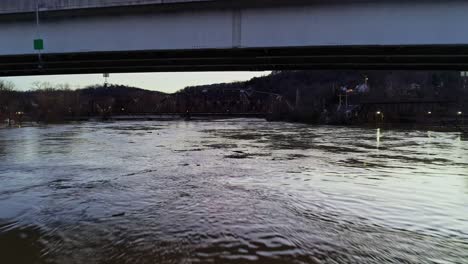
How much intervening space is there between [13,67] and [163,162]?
18.8 metres

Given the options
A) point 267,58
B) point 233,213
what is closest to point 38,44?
point 267,58

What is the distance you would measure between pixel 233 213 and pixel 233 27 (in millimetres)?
11516

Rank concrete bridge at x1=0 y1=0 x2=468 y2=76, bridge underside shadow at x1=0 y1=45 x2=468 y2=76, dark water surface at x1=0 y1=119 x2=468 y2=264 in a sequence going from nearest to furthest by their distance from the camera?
dark water surface at x1=0 y1=119 x2=468 y2=264
concrete bridge at x1=0 y1=0 x2=468 y2=76
bridge underside shadow at x1=0 y1=45 x2=468 y2=76

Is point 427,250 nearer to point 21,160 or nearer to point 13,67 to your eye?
point 21,160

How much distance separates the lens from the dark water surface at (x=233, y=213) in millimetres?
8359

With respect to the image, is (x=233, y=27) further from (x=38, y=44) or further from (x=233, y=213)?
(x=233, y=213)

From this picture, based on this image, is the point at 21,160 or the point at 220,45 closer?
the point at 220,45

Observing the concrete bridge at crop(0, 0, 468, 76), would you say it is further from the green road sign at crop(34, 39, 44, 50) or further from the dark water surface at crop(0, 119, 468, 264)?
the dark water surface at crop(0, 119, 468, 264)

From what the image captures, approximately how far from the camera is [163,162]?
884 inches

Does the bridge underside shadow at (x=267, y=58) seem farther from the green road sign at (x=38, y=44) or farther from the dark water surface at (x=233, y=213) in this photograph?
the dark water surface at (x=233, y=213)

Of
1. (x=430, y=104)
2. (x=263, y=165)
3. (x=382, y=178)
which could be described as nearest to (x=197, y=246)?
(x=382, y=178)

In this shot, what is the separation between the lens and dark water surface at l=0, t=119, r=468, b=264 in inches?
329

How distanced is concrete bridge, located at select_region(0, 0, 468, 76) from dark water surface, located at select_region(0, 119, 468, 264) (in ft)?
19.8

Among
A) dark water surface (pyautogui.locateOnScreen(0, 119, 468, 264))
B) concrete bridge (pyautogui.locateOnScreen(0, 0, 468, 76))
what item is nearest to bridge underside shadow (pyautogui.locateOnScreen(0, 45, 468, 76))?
concrete bridge (pyautogui.locateOnScreen(0, 0, 468, 76))
